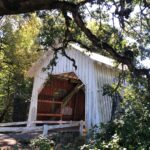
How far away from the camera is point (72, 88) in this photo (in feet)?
94.2

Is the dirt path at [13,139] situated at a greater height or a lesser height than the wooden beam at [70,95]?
lesser

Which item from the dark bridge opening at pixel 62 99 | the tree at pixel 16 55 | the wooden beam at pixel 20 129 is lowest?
the wooden beam at pixel 20 129

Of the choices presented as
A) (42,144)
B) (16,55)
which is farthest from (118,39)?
(16,55)

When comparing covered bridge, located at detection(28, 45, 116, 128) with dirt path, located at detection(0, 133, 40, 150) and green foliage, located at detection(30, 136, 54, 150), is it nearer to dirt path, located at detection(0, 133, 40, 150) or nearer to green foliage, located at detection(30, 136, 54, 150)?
dirt path, located at detection(0, 133, 40, 150)

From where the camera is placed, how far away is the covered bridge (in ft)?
65.4

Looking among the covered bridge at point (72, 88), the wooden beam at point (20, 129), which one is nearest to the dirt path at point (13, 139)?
the wooden beam at point (20, 129)

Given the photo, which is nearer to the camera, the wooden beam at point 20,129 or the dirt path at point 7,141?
the dirt path at point 7,141

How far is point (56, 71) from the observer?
22953 millimetres

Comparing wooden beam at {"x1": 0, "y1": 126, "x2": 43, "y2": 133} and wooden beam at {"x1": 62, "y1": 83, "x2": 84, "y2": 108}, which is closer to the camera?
wooden beam at {"x1": 0, "y1": 126, "x2": 43, "y2": 133}

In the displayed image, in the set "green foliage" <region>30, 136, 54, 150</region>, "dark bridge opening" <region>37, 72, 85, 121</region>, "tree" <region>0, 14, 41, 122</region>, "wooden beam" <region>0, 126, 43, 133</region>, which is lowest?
"green foliage" <region>30, 136, 54, 150</region>

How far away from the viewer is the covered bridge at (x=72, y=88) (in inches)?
785

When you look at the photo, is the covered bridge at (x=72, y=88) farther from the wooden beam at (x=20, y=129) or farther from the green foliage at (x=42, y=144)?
the green foliage at (x=42, y=144)

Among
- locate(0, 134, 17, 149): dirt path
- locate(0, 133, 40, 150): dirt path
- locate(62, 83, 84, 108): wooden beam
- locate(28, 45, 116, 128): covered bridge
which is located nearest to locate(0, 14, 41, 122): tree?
locate(28, 45, 116, 128): covered bridge

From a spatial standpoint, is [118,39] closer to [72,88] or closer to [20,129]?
[20,129]
